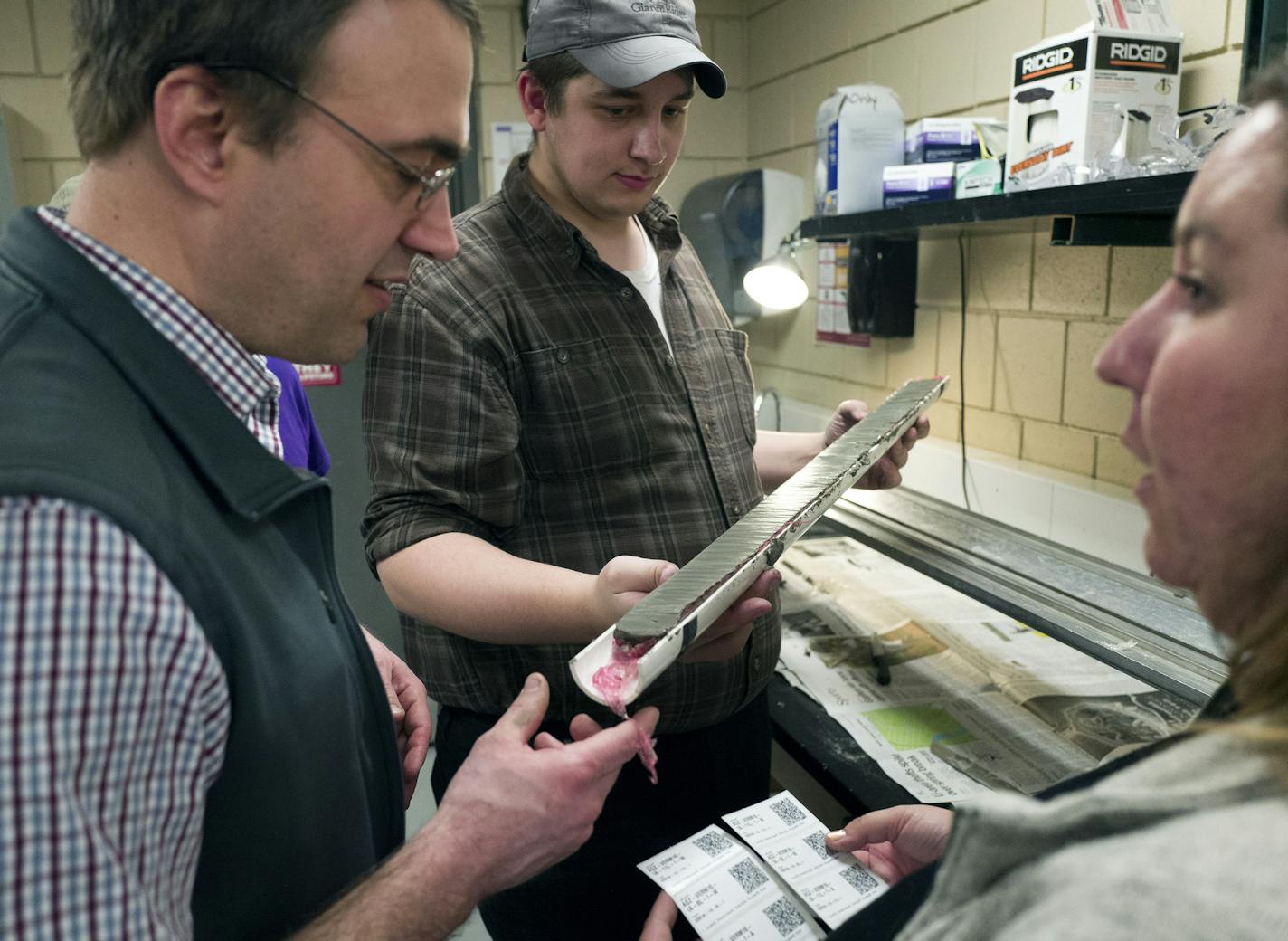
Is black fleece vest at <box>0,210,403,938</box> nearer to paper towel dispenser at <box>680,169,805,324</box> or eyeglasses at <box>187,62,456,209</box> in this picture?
eyeglasses at <box>187,62,456,209</box>

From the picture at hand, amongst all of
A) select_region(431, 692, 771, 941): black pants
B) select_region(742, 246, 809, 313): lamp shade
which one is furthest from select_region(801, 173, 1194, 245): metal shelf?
select_region(431, 692, 771, 941): black pants

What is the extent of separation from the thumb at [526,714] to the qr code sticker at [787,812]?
0.39 m

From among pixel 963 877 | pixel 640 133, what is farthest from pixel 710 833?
pixel 640 133

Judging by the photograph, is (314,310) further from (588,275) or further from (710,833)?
(710,833)

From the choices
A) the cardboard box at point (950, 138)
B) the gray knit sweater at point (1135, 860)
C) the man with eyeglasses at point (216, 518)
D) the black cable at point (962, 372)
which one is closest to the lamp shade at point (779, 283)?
the black cable at point (962, 372)

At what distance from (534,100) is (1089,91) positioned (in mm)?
Answer: 953

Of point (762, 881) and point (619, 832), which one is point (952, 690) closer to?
point (619, 832)

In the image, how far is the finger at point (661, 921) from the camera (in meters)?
0.94

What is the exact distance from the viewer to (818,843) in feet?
3.52

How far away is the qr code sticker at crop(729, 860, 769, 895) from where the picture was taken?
100cm

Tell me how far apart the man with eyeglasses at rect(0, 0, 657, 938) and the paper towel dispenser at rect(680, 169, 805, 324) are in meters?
2.39

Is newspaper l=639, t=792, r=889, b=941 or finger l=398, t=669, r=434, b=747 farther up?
finger l=398, t=669, r=434, b=747

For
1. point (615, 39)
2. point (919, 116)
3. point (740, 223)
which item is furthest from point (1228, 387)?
point (740, 223)

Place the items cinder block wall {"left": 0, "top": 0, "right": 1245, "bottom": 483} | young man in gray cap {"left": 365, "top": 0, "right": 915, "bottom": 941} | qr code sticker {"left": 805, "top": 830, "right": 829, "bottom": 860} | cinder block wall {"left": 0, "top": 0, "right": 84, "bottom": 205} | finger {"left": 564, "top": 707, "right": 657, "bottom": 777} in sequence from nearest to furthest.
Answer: finger {"left": 564, "top": 707, "right": 657, "bottom": 777}, qr code sticker {"left": 805, "top": 830, "right": 829, "bottom": 860}, young man in gray cap {"left": 365, "top": 0, "right": 915, "bottom": 941}, cinder block wall {"left": 0, "top": 0, "right": 1245, "bottom": 483}, cinder block wall {"left": 0, "top": 0, "right": 84, "bottom": 205}
